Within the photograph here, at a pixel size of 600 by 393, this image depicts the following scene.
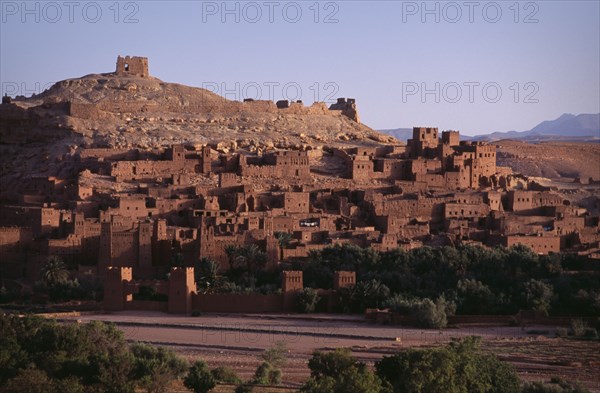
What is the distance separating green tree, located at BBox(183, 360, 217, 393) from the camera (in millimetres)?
32219

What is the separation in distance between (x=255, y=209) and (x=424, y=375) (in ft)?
64.9

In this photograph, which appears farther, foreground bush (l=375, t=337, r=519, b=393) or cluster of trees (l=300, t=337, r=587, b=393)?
foreground bush (l=375, t=337, r=519, b=393)

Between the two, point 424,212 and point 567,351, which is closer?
point 567,351

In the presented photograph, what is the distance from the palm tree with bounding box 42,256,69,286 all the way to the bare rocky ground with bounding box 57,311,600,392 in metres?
2.67

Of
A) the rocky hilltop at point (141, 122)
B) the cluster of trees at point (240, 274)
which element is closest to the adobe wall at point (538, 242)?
the cluster of trees at point (240, 274)

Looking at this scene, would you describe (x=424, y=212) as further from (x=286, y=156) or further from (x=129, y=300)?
(x=129, y=300)

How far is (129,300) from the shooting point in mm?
43875

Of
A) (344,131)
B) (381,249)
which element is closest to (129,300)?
→ (381,249)

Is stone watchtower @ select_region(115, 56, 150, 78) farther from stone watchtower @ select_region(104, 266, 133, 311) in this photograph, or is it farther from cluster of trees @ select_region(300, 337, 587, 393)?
cluster of trees @ select_region(300, 337, 587, 393)

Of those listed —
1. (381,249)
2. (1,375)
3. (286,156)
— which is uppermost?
(286,156)

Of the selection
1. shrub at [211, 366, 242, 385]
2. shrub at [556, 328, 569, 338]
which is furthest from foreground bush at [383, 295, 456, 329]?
shrub at [211, 366, 242, 385]

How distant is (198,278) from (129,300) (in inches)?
87.5

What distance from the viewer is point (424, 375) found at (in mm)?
31156

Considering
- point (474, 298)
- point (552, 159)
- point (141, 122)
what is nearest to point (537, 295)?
point (474, 298)
